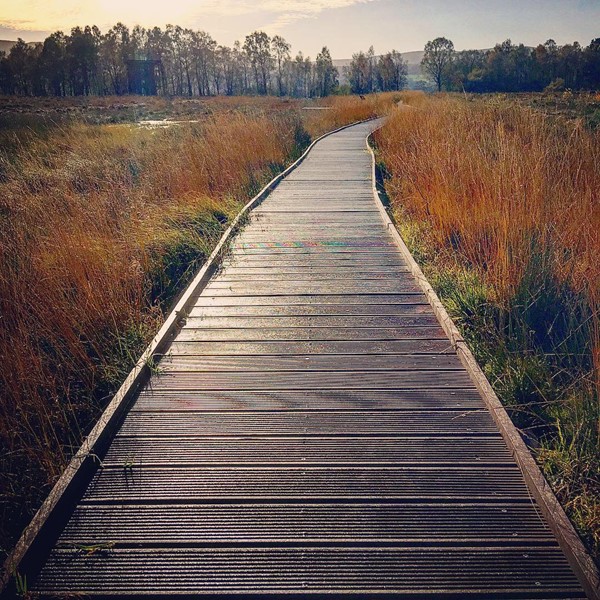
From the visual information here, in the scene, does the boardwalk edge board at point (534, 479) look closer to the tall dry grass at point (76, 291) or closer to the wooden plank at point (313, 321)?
the wooden plank at point (313, 321)

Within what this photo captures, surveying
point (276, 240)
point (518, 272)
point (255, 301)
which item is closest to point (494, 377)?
point (518, 272)

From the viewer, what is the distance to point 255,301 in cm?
409

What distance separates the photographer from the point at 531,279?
3566 mm

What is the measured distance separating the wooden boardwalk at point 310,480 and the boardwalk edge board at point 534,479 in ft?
0.14

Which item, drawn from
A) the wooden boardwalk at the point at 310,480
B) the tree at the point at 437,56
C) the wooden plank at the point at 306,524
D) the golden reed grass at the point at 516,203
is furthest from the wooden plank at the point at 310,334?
the tree at the point at 437,56

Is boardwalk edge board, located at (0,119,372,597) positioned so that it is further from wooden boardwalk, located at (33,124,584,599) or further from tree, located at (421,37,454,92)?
tree, located at (421,37,454,92)

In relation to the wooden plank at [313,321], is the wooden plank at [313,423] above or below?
below

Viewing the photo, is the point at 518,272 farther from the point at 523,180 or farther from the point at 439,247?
the point at 439,247

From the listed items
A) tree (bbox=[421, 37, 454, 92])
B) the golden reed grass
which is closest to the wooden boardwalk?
the golden reed grass

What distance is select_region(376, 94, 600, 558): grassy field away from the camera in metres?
2.28

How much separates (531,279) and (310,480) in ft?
7.53

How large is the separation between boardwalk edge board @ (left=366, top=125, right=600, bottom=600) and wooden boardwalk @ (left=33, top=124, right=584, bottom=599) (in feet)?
0.14

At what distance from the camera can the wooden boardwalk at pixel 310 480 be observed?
170cm

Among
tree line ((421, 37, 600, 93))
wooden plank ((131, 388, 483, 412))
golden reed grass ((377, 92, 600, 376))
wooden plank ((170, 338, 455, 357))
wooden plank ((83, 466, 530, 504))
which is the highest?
tree line ((421, 37, 600, 93))
